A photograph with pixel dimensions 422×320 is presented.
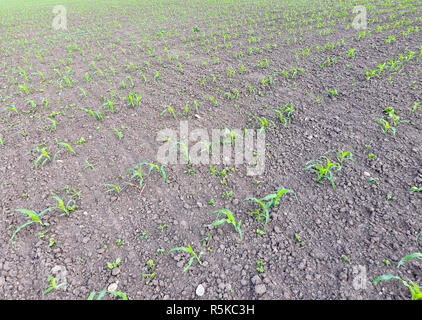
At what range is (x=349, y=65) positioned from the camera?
4.50 m

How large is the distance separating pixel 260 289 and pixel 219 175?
4.11 ft

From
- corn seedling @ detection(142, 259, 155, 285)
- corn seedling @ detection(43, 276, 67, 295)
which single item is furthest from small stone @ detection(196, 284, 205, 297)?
corn seedling @ detection(43, 276, 67, 295)

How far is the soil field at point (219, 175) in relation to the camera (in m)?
1.75

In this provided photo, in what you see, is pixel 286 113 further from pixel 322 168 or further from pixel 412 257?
pixel 412 257

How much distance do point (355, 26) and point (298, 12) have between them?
9.35 ft

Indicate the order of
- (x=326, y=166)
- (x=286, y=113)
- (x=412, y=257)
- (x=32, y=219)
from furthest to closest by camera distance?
(x=286, y=113) < (x=326, y=166) < (x=32, y=219) < (x=412, y=257)

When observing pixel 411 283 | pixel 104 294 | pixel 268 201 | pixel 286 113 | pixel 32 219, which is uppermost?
pixel 286 113

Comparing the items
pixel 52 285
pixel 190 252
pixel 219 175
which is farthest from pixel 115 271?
pixel 219 175

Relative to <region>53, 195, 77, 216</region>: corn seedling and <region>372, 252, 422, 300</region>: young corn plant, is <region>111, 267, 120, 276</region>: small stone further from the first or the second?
<region>372, 252, 422, 300</region>: young corn plant

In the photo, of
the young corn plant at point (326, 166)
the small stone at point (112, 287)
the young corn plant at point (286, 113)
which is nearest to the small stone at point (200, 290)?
the small stone at point (112, 287)

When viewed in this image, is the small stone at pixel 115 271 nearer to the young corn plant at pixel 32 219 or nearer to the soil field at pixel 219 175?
the soil field at pixel 219 175

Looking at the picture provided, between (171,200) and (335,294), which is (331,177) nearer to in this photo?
(335,294)

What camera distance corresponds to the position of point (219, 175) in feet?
8.48
